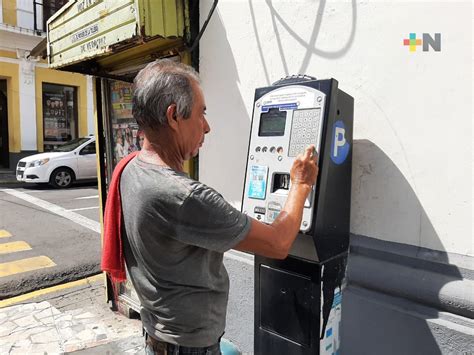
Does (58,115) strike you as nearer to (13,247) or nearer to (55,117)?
(55,117)

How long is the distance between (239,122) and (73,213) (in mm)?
6080

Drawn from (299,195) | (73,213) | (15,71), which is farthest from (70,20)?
(15,71)

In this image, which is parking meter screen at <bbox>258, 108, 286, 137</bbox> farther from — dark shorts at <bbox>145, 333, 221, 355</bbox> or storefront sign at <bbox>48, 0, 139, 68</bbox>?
storefront sign at <bbox>48, 0, 139, 68</bbox>

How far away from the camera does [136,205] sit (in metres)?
1.42

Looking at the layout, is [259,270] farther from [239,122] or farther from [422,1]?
[422,1]

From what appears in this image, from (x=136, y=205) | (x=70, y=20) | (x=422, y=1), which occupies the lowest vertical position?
(x=136, y=205)

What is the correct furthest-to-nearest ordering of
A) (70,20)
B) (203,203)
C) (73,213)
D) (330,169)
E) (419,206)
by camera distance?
(73,213)
(70,20)
(419,206)
(330,169)
(203,203)

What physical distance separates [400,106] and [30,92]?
14.4 meters

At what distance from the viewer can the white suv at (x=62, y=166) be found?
10.9 metres

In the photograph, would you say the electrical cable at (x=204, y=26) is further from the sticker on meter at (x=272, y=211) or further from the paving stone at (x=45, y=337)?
the paving stone at (x=45, y=337)

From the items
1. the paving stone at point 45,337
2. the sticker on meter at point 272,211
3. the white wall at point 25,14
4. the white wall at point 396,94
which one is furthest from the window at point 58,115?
the sticker on meter at point 272,211

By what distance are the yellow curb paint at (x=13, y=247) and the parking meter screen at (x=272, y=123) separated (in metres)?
4.84

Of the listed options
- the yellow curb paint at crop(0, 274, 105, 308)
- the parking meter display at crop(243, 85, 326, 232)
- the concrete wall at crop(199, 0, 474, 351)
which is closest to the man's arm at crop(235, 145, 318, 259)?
the parking meter display at crop(243, 85, 326, 232)

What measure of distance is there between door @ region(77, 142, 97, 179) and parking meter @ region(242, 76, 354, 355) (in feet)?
33.7
